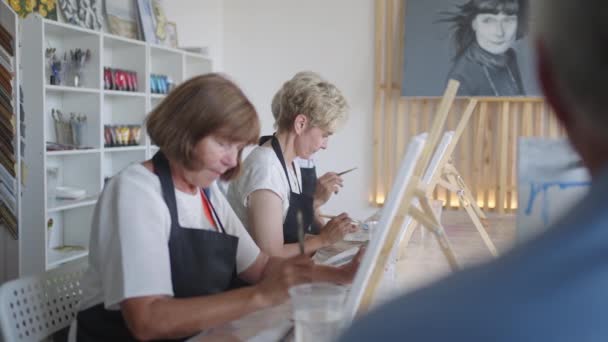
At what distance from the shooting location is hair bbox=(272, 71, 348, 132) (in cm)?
253

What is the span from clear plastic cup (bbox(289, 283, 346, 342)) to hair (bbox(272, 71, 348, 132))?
1346 mm

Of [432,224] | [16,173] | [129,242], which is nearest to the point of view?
[129,242]

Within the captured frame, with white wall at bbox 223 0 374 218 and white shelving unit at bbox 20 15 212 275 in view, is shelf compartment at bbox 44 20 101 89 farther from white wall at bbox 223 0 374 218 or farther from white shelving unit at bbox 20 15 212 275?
white wall at bbox 223 0 374 218

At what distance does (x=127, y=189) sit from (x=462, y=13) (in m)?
4.40

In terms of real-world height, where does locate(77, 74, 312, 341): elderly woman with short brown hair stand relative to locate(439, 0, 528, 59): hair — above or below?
below

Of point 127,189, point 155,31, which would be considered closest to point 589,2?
point 127,189

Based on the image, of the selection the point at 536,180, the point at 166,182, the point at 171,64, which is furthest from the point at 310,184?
the point at 171,64

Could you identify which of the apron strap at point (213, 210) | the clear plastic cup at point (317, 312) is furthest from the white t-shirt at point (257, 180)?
the clear plastic cup at point (317, 312)

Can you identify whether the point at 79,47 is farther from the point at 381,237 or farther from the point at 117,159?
the point at 381,237

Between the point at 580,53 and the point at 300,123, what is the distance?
222cm

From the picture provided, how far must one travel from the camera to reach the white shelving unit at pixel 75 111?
3541 mm

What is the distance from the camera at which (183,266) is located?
1.57 metres

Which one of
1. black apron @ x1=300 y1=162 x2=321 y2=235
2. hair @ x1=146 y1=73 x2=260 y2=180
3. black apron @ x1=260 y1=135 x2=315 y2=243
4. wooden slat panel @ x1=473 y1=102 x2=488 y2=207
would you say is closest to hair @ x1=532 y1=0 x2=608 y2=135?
hair @ x1=146 y1=73 x2=260 y2=180

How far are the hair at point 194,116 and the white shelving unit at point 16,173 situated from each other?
216cm
